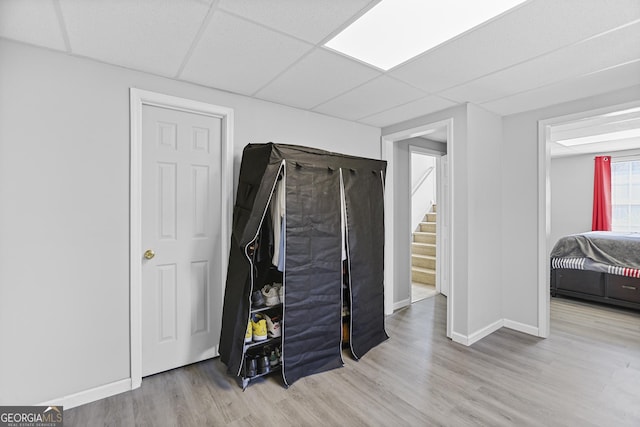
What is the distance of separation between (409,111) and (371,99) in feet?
1.82

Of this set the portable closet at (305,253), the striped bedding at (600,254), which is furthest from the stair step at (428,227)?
the portable closet at (305,253)

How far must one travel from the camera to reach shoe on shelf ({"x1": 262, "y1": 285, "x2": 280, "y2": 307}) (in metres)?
2.43

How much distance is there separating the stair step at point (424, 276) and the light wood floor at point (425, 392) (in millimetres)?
2179

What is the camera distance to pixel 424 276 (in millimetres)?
5289

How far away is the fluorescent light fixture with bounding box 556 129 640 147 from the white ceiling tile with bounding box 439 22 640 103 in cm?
292

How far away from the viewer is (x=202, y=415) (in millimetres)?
1949

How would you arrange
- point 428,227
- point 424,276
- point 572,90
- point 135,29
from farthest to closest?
point 428,227, point 424,276, point 572,90, point 135,29

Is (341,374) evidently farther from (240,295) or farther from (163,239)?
(163,239)

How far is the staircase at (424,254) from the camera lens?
17.4 feet

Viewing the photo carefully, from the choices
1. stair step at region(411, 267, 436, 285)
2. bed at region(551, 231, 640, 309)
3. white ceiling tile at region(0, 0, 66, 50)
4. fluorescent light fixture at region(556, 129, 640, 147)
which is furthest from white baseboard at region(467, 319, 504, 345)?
white ceiling tile at region(0, 0, 66, 50)

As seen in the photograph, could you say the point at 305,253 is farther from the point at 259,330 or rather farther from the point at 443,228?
the point at 443,228

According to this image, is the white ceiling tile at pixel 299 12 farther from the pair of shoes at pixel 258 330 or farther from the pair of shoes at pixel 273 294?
the pair of shoes at pixel 258 330

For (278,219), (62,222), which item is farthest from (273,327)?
(62,222)

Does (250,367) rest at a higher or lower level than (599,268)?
lower
